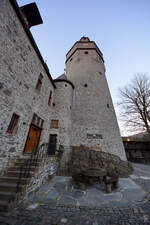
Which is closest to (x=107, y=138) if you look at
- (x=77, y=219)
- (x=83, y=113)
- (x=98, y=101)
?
(x=83, y=113)

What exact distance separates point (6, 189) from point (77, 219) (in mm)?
2623

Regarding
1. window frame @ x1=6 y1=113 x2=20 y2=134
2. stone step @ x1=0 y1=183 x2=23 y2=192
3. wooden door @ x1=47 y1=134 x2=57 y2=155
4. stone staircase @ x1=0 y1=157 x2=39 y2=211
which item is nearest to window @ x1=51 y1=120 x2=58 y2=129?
wooden door @ x1=47 y1=134 x2=57 y2=155

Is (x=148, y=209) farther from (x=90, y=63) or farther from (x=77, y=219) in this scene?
(x=90, y=63)

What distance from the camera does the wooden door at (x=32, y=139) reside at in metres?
5.79

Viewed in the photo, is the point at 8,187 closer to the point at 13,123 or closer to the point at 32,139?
the point at 13,123

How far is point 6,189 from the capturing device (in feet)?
10.2

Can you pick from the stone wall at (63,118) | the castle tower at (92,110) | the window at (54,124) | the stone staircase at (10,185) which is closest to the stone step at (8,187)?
the stone staircase at (10,185)

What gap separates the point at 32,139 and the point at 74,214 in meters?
4.93

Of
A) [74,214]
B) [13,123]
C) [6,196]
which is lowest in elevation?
[74,214]

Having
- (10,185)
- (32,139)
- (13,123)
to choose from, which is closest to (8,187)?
(10,185)

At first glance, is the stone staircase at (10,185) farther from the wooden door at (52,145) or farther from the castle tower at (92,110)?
the castle tower at (92,110)

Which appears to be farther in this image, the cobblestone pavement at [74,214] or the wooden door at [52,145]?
the wooden door at [52,145]

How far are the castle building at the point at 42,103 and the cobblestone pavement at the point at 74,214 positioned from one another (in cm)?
215

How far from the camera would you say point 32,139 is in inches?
246
